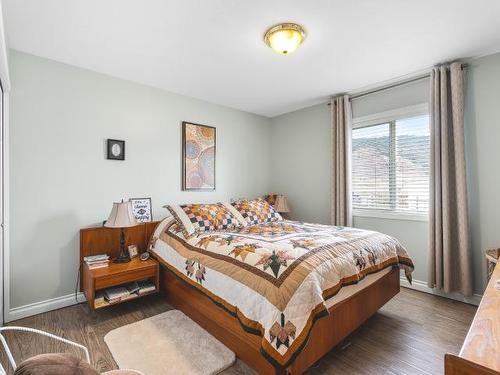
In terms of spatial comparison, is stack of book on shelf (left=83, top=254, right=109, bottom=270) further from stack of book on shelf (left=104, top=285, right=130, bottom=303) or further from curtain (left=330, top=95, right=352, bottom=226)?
curtain (left=330, top=95, right=352, bottom=226)

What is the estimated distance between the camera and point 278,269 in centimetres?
170

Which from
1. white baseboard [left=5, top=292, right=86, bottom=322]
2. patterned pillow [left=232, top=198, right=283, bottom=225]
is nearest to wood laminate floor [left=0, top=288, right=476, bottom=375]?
white baseboard [left=5, top=292, right=86, bottom=322]

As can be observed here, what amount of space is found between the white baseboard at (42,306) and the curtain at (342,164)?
10.7ft

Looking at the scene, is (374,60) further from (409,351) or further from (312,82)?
(409,351)

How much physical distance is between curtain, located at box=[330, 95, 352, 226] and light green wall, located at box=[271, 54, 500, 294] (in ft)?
0.58

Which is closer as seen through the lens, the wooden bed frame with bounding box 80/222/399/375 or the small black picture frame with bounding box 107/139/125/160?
the wooden bed frame with bounding box 80/222/399/375

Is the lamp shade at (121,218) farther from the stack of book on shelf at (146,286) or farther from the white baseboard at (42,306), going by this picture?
the white baseboard at (42,306)

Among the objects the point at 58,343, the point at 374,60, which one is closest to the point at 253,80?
the point at 374,60

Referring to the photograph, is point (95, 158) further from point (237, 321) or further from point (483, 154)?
point (483, 154)

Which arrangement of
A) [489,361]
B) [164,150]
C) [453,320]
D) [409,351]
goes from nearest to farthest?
[489,361], [409,351], [453,320], [164,150]

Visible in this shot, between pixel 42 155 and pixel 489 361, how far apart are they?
3334 millimetres

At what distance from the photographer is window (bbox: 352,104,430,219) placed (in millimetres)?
3056

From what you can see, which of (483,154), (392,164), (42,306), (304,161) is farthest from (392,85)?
(42,306)

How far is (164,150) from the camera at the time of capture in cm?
341
